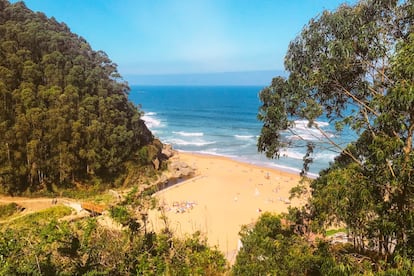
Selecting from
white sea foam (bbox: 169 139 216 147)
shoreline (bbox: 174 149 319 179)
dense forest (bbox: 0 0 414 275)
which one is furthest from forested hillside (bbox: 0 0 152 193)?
white sea foam (bbox: 169 139 216 147)

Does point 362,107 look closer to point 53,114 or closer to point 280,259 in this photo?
point 280,259

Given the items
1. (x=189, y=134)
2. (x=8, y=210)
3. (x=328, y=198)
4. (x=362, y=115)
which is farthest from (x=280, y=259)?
(x=189, y=134)

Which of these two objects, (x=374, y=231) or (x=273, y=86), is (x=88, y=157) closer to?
(x=273, y=86)

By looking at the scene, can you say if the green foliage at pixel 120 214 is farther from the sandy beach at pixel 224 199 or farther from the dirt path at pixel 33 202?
the dirt path at pixel 33 202

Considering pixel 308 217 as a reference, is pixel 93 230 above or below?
above

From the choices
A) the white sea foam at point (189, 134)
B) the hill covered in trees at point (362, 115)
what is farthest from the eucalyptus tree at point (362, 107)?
the white sea foam at point (189, 134)

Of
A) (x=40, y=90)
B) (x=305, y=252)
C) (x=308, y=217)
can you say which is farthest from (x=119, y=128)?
(x=305, y=252)
